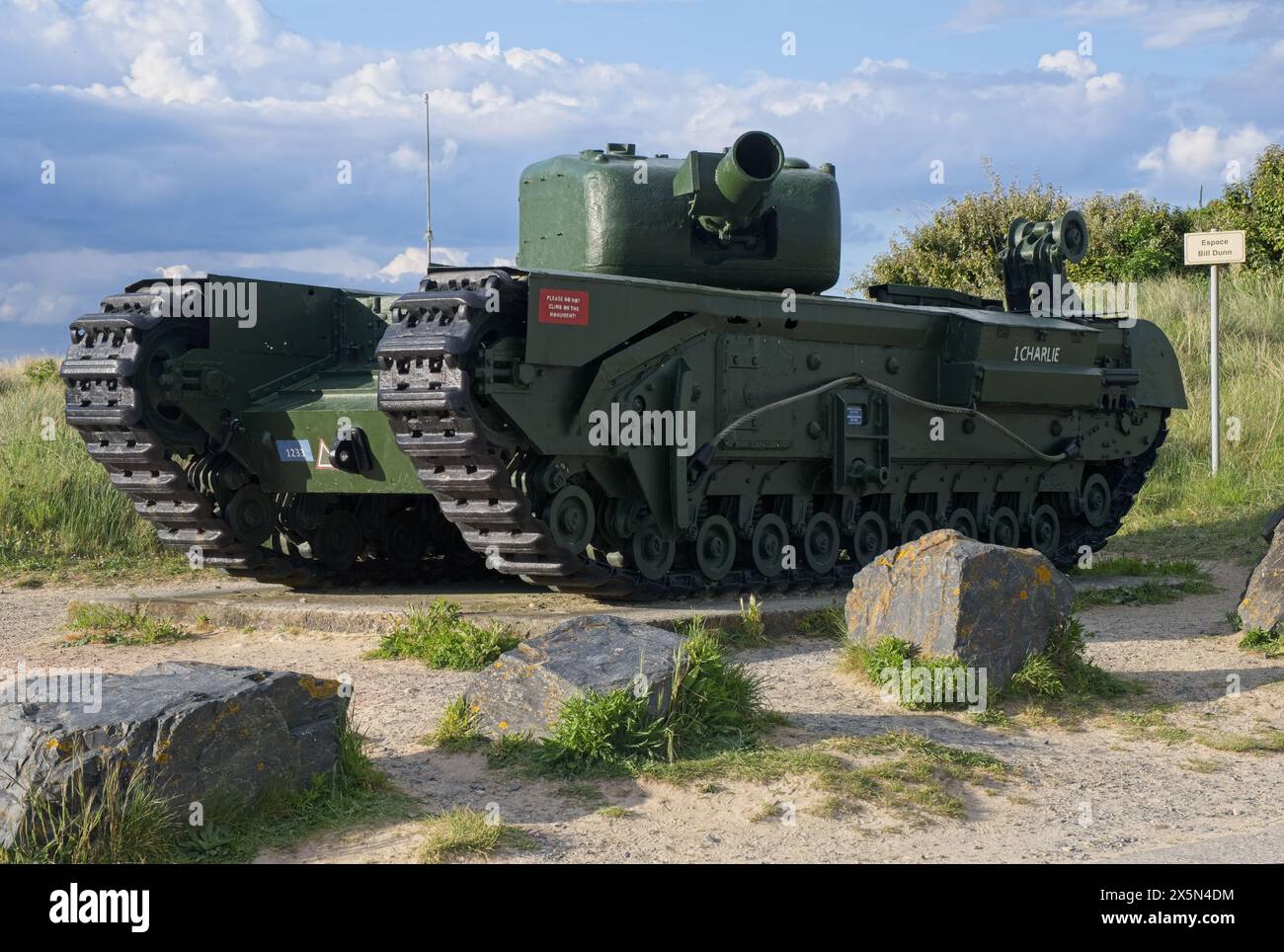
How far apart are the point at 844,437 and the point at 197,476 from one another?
16.1 ft

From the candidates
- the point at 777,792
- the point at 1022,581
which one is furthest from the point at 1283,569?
the point at 777,792

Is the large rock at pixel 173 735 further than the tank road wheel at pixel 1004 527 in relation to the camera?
No

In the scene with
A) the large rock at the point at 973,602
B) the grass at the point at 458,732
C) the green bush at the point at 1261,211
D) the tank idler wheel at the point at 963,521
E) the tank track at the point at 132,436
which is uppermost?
the green bush at the point at 1261,211

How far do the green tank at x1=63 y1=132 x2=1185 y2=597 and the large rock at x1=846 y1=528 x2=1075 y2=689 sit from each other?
2.49m

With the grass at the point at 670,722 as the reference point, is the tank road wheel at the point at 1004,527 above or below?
above

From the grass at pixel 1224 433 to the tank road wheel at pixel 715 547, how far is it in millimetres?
5596

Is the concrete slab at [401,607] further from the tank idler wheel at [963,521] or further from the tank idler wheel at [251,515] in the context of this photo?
the tank idler wheel at [963,521]

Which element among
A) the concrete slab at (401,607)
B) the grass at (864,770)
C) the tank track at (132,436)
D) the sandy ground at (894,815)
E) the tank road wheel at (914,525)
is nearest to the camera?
the sandy ground at (894,815)

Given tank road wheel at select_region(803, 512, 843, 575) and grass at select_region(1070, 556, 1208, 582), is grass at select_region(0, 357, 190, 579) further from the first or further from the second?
grass at select_region(1070, 556, 1208, 582)

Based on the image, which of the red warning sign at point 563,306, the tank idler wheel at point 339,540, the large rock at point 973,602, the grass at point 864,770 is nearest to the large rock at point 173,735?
the grass at point 864,770

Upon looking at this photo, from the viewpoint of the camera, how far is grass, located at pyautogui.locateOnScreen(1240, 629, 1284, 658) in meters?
9.65

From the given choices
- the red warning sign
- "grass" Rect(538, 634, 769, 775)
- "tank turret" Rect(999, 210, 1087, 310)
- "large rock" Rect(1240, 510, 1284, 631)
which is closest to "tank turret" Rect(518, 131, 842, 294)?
the red warning sign

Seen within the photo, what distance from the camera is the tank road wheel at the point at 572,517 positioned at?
1036 centimetres

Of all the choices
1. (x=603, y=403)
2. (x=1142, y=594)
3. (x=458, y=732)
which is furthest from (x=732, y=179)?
(x=458, y=732)
